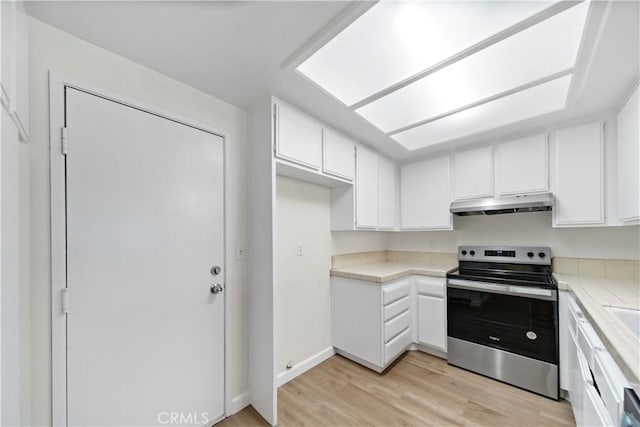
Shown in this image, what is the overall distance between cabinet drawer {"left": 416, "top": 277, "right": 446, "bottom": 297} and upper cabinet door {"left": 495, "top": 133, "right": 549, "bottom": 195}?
1.11m

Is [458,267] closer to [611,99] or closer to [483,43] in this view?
[611,99]

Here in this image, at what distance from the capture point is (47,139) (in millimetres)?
1187

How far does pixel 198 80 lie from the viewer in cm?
164

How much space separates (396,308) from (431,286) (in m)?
0.48

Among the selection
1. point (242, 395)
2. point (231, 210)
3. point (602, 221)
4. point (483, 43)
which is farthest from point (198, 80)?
point (602, 221)

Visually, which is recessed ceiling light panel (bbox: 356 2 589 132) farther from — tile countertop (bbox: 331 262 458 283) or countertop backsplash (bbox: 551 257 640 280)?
countertop backsplash (bbox: 551 257 640 280)

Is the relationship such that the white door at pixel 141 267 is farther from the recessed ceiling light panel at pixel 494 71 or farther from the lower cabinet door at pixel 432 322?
the lower cabinet door at pixel 432 322

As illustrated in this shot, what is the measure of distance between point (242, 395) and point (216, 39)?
2.39 meters

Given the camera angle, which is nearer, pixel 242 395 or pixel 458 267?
pixel 242 395

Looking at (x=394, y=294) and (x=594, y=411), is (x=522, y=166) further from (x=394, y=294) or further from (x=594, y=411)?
(x=594, y=411)

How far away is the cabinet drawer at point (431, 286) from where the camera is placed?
256 cm

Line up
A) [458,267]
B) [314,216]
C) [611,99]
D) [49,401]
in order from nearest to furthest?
1. [49,401]
2. [611,99]
3. [314,216]
4. [458,267]

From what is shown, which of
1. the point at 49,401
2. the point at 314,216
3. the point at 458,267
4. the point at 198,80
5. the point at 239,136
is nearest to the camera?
the point at 49,401

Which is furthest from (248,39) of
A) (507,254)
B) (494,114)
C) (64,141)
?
(507,254)
